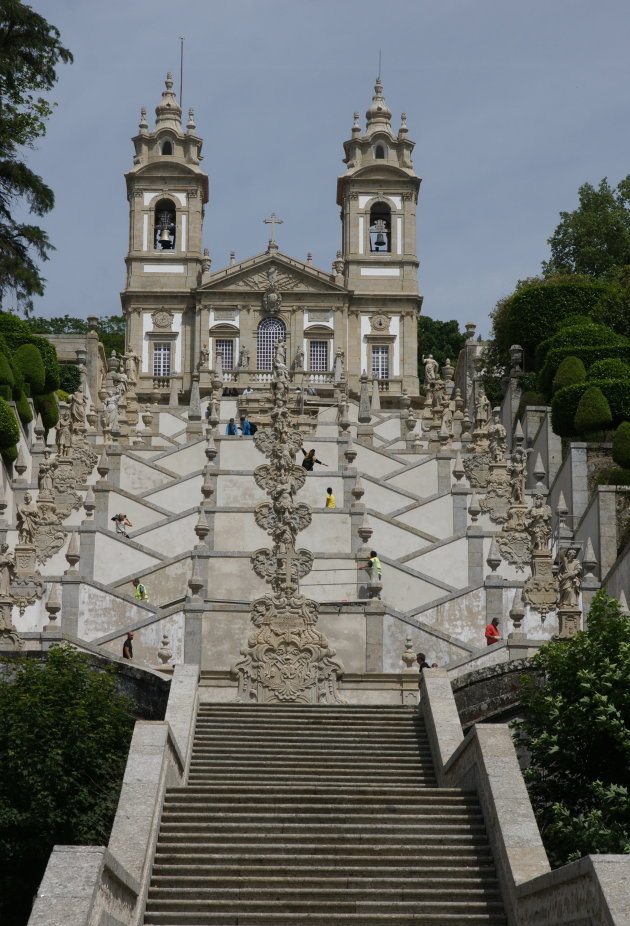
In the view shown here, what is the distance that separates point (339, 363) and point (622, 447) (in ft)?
76.4

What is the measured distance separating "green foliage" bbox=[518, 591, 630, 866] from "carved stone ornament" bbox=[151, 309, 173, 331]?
48048 mm

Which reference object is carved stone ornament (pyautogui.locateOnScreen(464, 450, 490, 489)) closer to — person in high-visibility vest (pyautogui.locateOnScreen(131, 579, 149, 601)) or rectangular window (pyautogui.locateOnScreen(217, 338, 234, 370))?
person in high-visibility vest (pyautogui.locateOnScreen(131, 579, 149, 601))

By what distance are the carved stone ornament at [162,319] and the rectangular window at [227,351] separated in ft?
6.52

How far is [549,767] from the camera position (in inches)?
682

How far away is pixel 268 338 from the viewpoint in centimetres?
6469

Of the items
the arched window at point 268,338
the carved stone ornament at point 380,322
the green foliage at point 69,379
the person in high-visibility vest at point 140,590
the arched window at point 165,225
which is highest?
the arched window at point 165,225

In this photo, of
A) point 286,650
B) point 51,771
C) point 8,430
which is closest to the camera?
point 51,771

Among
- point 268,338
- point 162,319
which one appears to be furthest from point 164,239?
point 268,338

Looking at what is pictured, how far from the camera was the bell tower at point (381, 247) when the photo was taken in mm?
64625

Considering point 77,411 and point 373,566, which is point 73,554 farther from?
point 77,411

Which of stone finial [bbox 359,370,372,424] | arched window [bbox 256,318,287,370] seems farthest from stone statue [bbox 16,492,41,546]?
arched window [bbox 256,318,287,370]

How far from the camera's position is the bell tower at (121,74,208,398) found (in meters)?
64.8

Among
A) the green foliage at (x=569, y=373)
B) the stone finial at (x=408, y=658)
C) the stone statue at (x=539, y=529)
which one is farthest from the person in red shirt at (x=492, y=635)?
the green foliage at (x=569, y=373)

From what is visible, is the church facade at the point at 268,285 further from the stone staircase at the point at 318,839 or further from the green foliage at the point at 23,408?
the stone staircase at the point at 318,839
